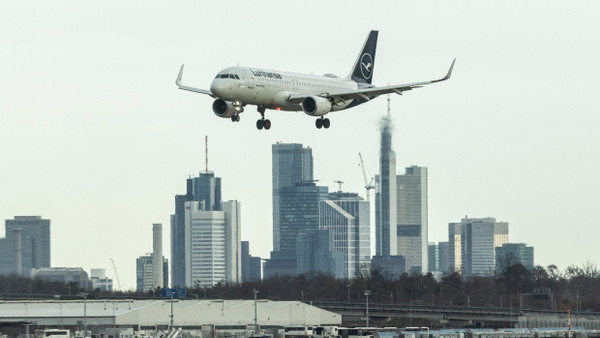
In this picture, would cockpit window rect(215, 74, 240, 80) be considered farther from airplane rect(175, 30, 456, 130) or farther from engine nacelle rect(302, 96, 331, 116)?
engine nacelle rect(302, 96, 331, 116)

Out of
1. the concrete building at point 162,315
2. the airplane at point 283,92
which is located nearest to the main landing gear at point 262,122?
the airplane at point 283,92

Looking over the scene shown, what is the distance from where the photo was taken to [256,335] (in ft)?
452

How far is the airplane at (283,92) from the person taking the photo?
393 feet

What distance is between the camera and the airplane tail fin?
140 metres

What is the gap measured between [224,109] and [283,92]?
528 centimetres

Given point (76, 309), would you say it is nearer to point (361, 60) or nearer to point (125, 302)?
point (125, 302)

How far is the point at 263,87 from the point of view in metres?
121

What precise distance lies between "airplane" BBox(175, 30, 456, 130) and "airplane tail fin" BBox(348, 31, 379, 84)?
4977mm

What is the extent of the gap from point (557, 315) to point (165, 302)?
46.4 meters

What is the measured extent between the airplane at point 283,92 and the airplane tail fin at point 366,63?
498 centimetres

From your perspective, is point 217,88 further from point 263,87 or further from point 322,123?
point 322,123

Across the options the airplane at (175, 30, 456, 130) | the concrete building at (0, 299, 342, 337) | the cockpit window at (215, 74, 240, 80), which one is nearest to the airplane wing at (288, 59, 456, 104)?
the airplane at (175, 30, 456, 130)

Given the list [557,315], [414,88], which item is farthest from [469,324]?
[414,88]

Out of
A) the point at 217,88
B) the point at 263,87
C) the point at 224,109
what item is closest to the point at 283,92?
the point at 263,87
